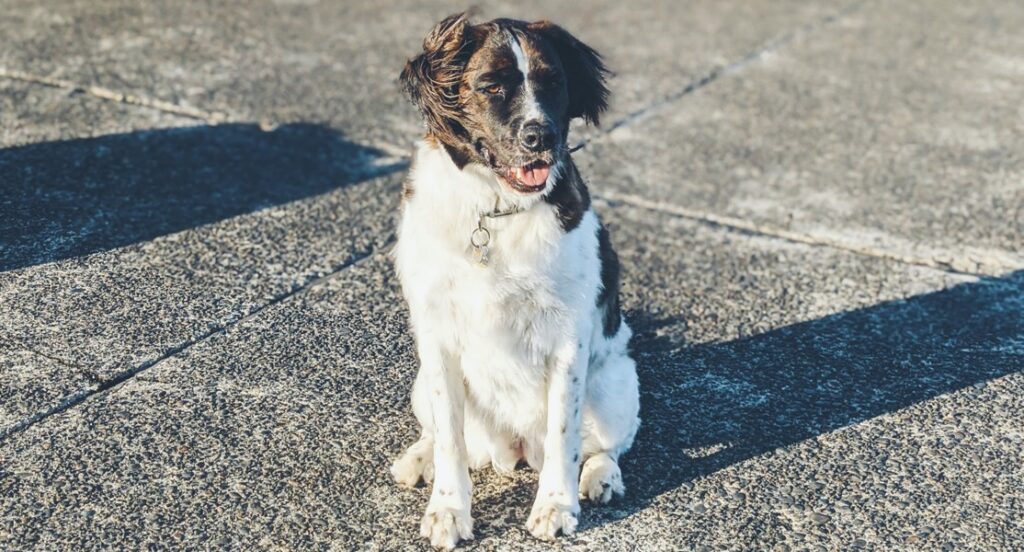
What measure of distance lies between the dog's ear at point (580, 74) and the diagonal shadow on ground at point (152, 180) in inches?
92.6

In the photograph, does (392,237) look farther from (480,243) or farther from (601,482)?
(601,482)

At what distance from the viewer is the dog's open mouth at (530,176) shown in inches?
135

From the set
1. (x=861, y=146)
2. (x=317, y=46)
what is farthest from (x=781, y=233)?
(x=317, y=46)

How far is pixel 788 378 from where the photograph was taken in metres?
4.43

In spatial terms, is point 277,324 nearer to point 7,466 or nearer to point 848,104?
point 7,466

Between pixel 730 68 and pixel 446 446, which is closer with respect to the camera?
pixel 446 446

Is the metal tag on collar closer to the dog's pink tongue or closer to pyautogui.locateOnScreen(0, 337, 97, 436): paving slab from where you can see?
the dog's pink tongue

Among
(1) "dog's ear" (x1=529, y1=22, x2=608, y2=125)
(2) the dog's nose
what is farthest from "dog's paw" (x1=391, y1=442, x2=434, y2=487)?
(1) "dog's ear" (x1=529, y1=22, x2=608, y2=125)

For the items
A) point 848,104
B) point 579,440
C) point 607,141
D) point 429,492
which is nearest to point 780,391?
point 579,440

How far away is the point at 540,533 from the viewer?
11.5ft

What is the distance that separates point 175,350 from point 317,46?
3879 millimetres

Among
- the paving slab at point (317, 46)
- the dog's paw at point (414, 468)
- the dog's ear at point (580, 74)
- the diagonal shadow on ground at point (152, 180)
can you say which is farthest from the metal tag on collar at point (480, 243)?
the paving slab at point (317, 46)

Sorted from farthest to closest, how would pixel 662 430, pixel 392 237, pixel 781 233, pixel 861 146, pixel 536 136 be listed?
pixel 861 146 → pixel 781 233 → pixel 392 237 → pixel 662 430 → pixel 536 136

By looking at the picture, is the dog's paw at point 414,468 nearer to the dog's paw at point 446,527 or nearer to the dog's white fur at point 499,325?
the dog's white fur at point 499,325
